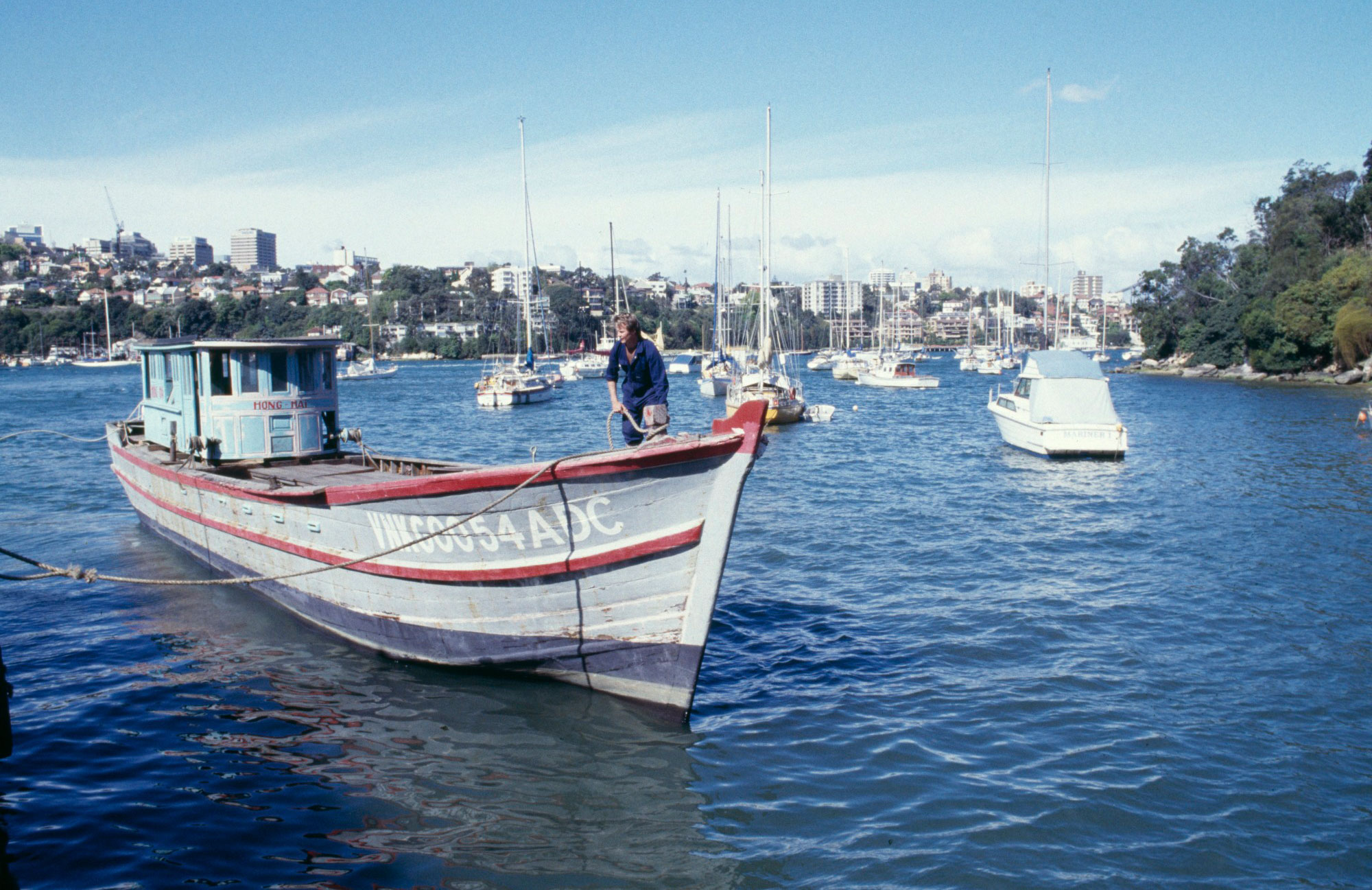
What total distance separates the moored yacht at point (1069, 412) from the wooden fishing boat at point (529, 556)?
19.8 m

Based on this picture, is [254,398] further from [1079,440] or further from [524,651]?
[1079,440]

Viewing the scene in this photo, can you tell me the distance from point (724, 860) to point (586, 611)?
9.20ft

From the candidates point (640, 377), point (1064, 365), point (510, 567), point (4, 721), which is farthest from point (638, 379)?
point (1064, 365)

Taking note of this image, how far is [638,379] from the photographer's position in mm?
9156

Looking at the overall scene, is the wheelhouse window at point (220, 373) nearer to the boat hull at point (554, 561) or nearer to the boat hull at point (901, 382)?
the boat hull at point (554, 561)

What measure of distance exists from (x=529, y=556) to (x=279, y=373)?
7.42 metres

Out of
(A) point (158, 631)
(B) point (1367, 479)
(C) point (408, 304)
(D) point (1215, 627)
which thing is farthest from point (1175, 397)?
(C) point (408, 304)

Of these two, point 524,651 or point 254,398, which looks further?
point 254,398

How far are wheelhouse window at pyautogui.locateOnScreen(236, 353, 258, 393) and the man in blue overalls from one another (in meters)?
7.25

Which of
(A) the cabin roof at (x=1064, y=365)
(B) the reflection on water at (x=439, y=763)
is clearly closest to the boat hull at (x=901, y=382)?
(A) the cabin roof at (x=1064, y=365)

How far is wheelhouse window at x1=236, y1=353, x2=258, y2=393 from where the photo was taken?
13.9 metres

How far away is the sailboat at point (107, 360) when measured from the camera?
120500 millimetres

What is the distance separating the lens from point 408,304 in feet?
547

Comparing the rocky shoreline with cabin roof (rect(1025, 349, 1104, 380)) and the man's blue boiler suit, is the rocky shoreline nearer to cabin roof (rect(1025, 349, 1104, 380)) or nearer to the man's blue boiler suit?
cabin roof (rect(1025, 349, 1104, 380))
